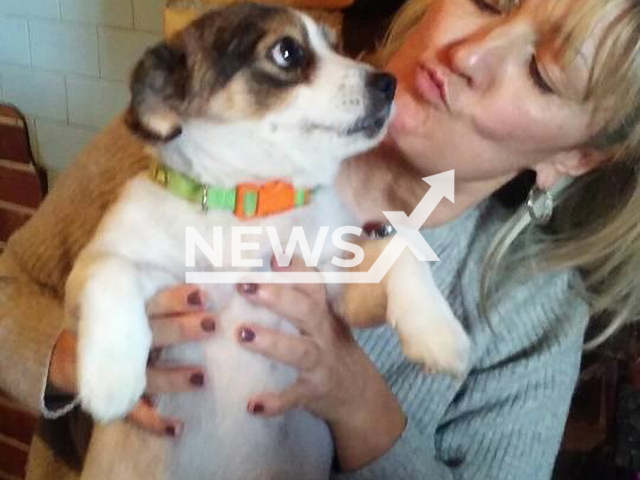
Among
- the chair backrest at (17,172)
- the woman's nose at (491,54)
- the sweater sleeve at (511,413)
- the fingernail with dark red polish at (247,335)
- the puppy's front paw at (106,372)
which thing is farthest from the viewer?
the chair backrest at (17,172)

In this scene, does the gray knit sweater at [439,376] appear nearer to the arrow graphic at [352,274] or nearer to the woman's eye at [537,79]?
the arrow graphic at [352,274]

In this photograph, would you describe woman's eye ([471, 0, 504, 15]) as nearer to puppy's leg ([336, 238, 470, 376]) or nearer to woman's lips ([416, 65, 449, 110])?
woman's lips ([416, 65, 449, 110])

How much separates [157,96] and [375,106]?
0.84ft

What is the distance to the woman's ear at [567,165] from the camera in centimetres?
133

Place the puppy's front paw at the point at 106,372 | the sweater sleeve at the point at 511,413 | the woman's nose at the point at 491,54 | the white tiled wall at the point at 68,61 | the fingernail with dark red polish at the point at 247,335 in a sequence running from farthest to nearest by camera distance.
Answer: the white tiled wall at the point at 68,61 < the sweater sleeve at the point at 511,413 < the woman's nose at the point at 491,54 < the fingernail with dark red polish at the point at 247,335 < the puppy's front paw at the point at 106,372

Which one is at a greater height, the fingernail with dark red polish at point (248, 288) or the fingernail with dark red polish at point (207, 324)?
the fingernail with dark red polish at point (248, 288)

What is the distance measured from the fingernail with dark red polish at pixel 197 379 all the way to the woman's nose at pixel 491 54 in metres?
0.50

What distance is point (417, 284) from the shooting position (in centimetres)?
105

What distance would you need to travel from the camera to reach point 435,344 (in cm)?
101

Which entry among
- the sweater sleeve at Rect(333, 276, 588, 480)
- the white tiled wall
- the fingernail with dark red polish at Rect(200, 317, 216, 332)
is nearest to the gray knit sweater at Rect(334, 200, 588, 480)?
the sweater sleeve at Rect(333, 276, 588, 480)

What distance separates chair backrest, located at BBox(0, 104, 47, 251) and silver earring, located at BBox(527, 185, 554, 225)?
4.62ft

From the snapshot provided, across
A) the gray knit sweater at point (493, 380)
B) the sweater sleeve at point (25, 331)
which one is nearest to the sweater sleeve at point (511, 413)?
the gray knit sweater at point (493, 380)

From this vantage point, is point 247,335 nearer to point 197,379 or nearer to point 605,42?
point 197,379

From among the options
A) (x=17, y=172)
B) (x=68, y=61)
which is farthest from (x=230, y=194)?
(x=17, y=172)
